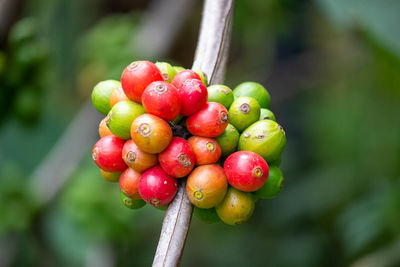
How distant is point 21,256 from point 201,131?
394 cm

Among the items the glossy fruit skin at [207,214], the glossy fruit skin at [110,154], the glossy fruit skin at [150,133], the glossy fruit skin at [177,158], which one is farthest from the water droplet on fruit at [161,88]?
the glossy fruit skin at [207,214]

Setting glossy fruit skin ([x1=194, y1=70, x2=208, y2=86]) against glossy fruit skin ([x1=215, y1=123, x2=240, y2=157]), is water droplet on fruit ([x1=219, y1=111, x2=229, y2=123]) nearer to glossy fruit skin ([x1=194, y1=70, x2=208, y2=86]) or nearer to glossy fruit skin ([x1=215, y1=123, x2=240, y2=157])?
glossy fruit skin ([x1=215, y1=123, x2=240, y2=157])

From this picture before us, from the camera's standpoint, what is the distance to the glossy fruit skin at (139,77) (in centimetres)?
153

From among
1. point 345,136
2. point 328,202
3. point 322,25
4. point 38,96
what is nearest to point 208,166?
point 38,96

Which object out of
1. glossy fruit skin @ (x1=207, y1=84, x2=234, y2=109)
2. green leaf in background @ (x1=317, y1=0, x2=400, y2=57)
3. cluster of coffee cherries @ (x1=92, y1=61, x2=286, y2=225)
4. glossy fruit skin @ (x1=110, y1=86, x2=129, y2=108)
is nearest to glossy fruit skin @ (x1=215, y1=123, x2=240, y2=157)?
cluster of coffee cherries @ (x1=92, y1=61, x2=286, y2=225)

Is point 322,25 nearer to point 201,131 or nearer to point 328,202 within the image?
point 328,202

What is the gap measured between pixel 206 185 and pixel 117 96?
23.1 inches

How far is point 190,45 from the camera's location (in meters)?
7.34

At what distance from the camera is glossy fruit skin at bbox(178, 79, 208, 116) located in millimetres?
1520

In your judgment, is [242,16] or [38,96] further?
[242,16]

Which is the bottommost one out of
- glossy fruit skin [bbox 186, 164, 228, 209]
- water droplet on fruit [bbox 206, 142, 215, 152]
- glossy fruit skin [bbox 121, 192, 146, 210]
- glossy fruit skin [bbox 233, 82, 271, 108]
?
glossy fruit skin [bbox 121, 192, 146, 210]

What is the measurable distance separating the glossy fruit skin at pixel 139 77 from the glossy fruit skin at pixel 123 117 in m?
0.05

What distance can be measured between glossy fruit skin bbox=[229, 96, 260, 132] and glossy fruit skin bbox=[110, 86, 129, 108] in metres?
0.47

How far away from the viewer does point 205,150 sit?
1540 mm
